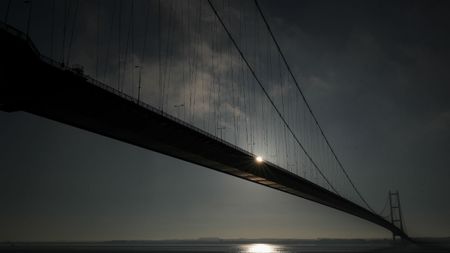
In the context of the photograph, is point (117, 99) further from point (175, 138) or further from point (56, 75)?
point (175, 138)

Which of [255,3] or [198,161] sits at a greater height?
[255,3]

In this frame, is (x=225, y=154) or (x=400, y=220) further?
(x=400, y=220)

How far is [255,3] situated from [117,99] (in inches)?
1467


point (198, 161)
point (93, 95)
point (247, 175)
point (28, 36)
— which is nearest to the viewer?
point (28, 36)

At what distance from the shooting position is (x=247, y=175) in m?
39.6

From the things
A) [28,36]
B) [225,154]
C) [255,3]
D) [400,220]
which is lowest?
[400,220]

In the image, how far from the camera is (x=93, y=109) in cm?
2198

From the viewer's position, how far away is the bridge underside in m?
17.3

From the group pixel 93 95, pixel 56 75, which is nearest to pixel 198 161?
pixel 93 95

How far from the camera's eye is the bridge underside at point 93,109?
682 inches

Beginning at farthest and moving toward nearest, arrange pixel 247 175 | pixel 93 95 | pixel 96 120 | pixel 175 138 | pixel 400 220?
pixel 400 220 < pixel 247 175 < pixel 175 138 < pixel 96 120 < pixel 93 95

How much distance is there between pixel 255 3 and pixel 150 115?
35.0m

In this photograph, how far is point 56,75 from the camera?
18.8m

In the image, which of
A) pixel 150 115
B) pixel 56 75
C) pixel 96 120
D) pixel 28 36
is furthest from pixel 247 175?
pixel 28 36
